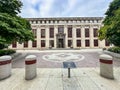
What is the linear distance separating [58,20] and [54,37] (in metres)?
6.17

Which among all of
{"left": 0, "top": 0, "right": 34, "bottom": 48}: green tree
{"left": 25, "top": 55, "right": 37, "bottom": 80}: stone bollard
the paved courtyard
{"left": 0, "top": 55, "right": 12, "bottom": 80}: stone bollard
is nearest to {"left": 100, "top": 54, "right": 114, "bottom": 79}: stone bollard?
the paved courtyard

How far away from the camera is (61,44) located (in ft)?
114

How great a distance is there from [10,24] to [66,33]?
1005 inches

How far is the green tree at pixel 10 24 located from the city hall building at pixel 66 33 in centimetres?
2182

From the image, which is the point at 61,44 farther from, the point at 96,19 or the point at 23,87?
the point at 23,87

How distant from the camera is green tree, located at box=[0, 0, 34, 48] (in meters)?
9.34

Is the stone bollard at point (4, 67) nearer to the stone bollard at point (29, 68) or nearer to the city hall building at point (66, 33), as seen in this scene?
the stone bollard at point (29, 68)

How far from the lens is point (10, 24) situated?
1008 cm

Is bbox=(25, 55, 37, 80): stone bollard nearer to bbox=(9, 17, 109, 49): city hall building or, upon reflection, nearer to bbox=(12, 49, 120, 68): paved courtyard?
bbox=(12, 49, 120, 68): paved courtyard

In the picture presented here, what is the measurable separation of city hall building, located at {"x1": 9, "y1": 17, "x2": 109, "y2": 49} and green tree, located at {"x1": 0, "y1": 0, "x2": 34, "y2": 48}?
21820 millimetres

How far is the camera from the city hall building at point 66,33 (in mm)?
34219

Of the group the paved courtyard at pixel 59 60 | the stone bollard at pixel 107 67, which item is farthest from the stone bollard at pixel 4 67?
the stone bollard at pixel 107 67

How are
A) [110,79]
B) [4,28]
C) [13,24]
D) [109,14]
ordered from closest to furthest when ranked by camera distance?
[110,79] < [4,28] < [13,24] < [109,14]

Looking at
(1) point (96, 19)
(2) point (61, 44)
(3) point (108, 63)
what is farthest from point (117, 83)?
(1) point (96, 19)
